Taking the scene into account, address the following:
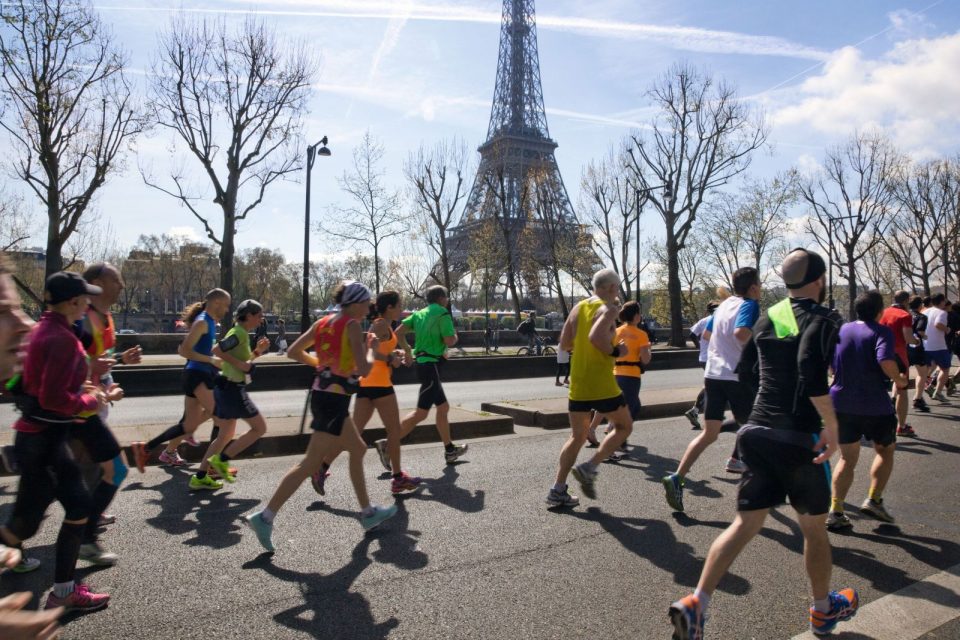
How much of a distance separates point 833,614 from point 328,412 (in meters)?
3.05

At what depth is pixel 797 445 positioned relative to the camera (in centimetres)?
319

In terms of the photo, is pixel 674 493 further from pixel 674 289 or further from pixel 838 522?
pixel 674 289

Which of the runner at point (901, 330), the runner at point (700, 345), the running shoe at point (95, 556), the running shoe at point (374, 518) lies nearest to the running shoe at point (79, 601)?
the running shoe at point (95, 556)

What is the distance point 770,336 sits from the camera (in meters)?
3.38

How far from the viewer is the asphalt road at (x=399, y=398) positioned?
34.9 ft

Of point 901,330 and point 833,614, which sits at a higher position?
point 901,330

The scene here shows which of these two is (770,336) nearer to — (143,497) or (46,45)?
(143,497)

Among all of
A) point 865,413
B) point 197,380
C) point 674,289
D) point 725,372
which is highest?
point 674,289

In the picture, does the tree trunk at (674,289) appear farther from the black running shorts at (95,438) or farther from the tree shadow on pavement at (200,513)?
the black running shorts at (95,438)

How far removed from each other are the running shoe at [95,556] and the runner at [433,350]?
313 cm

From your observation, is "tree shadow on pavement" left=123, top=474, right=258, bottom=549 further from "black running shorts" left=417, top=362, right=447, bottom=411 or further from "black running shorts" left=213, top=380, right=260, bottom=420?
"black running shorts" left=417, top=362, right=447, bottom=411

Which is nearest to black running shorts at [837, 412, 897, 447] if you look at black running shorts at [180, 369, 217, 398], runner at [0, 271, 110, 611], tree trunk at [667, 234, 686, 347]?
runner at [0, 271, 110, 611]

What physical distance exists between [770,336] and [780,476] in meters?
0.67

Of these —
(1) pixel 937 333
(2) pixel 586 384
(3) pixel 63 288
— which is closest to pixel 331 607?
(3) pixel 63 288
